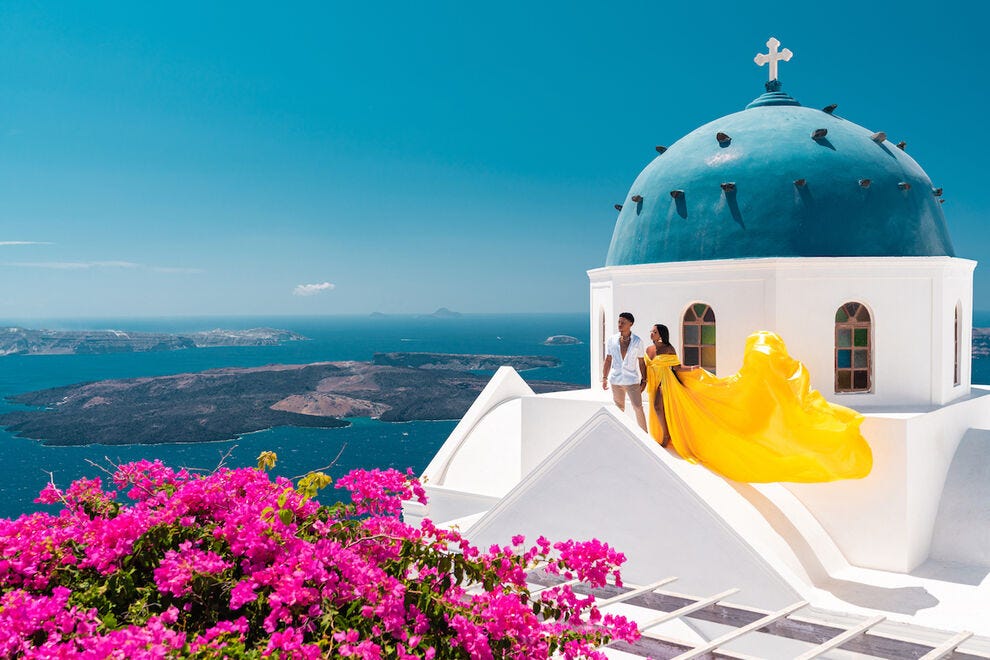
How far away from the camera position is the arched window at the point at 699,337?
11312mm

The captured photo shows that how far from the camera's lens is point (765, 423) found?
9.62 metres

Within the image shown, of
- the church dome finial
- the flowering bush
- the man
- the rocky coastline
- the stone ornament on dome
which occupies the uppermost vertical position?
the stone ornament on dome

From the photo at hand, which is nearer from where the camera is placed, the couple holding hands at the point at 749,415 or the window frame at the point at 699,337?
the couple holding hands at the point at 749,415

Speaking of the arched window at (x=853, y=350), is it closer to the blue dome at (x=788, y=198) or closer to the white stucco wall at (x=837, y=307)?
the white stucco wall at (x=837, y=307)

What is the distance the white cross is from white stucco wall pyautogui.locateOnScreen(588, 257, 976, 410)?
417cm

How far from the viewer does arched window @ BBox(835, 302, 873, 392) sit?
429 inches

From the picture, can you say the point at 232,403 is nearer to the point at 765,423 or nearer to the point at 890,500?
the point at 765,423

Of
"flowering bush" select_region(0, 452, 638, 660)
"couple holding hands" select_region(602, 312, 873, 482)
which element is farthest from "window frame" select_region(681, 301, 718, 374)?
"flowering bush" select_region(0, 452, 638, 660)

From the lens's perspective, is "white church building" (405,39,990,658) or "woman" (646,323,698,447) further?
"woman" (646,323,698,447)

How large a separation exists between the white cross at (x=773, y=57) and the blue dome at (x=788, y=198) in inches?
43.7

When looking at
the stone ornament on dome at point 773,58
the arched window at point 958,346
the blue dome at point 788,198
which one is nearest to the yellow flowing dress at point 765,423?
the blue dome at point 788,198

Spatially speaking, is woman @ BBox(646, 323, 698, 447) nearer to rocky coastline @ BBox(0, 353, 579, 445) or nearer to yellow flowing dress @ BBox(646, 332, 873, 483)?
yellow flowing dress @ BBox(646, 332, 873, 483)

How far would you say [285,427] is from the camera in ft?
253

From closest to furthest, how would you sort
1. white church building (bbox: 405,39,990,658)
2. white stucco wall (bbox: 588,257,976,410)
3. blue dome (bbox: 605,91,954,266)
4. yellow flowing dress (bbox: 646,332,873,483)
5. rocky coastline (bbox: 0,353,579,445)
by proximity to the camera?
white church building (bbox: 405,39,990,658), yellow flowing dress (bbox: 646,332,873,483), white stucco wall (bbox: 588,257,976,410), blue dome (bbox: 605,91,954,266), rocky coastline (bbox: 0,353,579,445)
